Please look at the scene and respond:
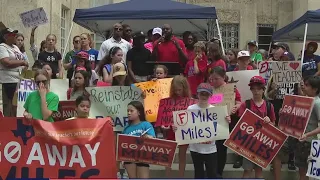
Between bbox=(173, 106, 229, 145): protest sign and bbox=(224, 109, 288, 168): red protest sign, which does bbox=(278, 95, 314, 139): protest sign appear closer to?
bbox=(224, 109, 288, 168): red protest sign

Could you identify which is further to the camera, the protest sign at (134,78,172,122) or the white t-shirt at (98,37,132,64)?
the white t-shirt at (98,37,132,64)

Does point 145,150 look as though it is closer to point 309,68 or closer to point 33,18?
point 309,68

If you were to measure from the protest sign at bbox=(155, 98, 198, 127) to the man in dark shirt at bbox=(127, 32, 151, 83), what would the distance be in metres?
1.93

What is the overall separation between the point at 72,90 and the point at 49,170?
2270 mm

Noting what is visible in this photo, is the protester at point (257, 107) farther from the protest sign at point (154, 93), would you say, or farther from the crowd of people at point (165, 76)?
the protest sign at point (154, 93)

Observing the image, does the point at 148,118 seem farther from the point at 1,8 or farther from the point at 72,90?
the point at 1,8

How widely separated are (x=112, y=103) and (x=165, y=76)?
1.14 m

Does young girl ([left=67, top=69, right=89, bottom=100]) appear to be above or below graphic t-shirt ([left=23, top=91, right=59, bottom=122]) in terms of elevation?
above

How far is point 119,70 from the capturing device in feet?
30.2

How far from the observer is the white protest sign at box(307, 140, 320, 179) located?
704 cm

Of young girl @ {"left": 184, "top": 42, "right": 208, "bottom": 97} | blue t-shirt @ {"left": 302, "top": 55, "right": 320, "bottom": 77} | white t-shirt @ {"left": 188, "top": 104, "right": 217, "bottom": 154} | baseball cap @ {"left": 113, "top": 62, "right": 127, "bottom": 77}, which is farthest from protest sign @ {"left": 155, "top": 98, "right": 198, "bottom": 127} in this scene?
blue t-shirt @ {"left": 302, "top": 55, "right": 320, "bottom": 77}

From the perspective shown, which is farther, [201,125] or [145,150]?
[201,125]

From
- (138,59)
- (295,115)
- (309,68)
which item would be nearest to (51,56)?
(138,59)

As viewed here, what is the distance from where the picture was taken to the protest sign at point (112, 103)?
896 centimetres
